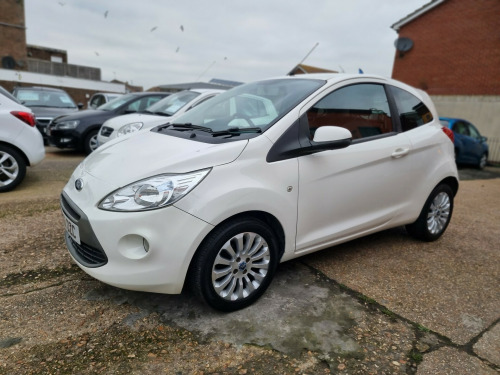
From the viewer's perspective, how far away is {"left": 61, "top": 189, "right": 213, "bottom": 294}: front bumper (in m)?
2.15

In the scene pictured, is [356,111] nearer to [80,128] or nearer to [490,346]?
[490,346]

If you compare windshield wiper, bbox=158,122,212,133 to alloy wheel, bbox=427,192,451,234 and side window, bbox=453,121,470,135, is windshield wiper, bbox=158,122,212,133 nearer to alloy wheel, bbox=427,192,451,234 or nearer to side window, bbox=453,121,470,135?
alloy wheel, bbox=427,192,451,234

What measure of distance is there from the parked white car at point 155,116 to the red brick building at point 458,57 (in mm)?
14009

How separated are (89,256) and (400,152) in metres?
2.67

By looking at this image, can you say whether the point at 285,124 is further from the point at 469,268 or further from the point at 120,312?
the point at 469,268

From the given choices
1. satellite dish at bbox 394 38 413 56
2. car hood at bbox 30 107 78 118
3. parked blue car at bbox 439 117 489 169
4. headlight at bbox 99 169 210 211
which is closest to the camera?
headlight at bbox 99 169 210 211

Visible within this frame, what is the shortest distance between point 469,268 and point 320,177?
1.87 metres

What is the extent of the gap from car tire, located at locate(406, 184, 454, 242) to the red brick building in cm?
1391

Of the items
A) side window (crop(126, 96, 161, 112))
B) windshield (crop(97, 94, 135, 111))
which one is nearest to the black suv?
windshield (crop(97, 94, 135, 111))

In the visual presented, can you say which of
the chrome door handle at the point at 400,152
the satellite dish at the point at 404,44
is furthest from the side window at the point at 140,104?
the satellite dish at the point at 404,44

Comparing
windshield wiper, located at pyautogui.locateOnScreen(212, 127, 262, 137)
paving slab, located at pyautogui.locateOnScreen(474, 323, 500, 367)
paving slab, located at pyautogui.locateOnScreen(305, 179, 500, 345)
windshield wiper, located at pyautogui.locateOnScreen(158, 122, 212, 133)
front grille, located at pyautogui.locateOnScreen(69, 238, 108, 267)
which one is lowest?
paving slab, located at pyautogui.locateOnScreen(305, 179, 500, 345)

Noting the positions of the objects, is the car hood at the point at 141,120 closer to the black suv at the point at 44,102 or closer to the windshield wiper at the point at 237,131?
the black suv at the point at 44,102

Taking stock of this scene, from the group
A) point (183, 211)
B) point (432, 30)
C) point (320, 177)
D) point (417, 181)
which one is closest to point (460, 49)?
point (432, 30)

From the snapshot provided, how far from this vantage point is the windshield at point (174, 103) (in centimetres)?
673
